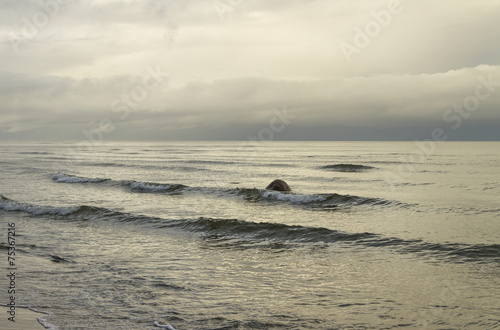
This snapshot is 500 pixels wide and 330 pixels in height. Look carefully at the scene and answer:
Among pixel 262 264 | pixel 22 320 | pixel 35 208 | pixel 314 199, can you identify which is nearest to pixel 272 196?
pixel 314 199

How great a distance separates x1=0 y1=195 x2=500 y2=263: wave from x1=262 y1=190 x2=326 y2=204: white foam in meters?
7.70

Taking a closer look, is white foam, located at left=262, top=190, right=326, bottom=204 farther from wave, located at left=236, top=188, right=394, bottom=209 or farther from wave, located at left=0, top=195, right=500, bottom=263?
wave, located at left=0, top=195, right=500, bottom=263

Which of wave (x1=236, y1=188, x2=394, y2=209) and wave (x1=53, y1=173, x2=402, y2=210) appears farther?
wave (x1=53, y1=173, x2=402, y2=210)

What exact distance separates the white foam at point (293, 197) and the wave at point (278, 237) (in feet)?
25.3

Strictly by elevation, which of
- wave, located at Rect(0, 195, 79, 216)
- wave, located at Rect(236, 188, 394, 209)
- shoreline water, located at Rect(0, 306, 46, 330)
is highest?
wave, located at Rect(236, 188, 394, 209)

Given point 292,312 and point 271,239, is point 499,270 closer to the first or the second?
point 292,312

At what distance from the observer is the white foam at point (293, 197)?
2425 centimetres

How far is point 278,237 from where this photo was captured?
1505cm

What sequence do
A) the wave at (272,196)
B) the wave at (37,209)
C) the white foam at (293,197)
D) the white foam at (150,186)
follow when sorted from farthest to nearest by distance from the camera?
the white foam at (150,186), the white foam at (293,197), the wave at (272,196), the wave at (37,209)

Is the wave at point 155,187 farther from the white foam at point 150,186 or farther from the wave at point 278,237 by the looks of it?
the wave at point 278,237

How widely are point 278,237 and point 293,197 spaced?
33.3 feet

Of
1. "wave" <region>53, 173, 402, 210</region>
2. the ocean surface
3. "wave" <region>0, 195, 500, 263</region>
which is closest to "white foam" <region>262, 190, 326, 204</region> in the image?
"wave" <region>53, 173, 402, 210</region>

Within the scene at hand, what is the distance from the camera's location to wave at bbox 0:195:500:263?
39.8 feet

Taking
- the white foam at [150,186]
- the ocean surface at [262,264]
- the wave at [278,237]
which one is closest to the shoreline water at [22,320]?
the ocean surface at [262,264]
